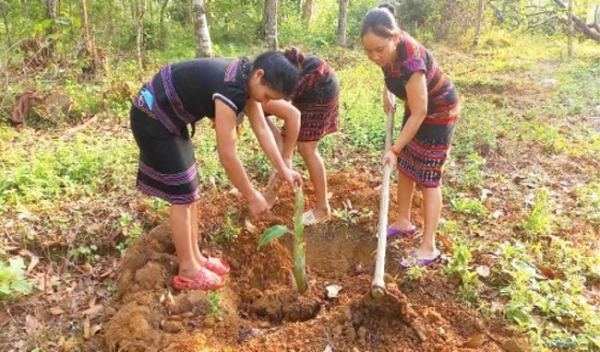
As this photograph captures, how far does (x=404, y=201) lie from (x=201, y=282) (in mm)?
1518

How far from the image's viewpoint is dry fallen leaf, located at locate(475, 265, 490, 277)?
3043 millimetres

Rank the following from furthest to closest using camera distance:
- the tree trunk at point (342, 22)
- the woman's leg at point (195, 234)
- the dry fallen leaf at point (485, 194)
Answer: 1. the tree trunk at point (342, 22)
2. the dry fallen leaf at point (485, 194)
3. the woman's leg at point (195, 234)

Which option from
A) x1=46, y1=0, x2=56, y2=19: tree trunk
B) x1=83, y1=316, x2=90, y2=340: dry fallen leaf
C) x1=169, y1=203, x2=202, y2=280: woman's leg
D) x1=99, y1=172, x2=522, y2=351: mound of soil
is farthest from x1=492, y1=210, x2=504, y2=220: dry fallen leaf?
x1=46, y1=0, x2=56, y2=19: tree trunk

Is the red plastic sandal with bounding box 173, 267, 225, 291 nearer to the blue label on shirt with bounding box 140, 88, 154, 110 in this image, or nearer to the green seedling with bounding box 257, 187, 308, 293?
the green seedling with bounding box 257, 187, 308, 293

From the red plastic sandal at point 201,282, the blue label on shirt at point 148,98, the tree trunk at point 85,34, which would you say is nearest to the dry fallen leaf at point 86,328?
the red plastic sandal at point 201,282

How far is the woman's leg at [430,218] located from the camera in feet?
10.4

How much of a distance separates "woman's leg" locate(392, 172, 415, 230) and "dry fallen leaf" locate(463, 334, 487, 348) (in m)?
1.07

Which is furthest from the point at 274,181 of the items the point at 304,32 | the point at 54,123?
the point at 304,32

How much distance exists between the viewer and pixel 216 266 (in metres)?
3.07

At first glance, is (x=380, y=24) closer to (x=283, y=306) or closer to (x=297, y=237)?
(x=297, y=237)

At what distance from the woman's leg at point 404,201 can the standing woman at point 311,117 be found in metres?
0.52

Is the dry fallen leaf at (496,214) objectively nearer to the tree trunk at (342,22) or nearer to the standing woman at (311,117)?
the standing woman at (311,117)

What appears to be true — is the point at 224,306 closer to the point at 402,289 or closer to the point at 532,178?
the point at 402,289

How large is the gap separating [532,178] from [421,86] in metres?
2.35
